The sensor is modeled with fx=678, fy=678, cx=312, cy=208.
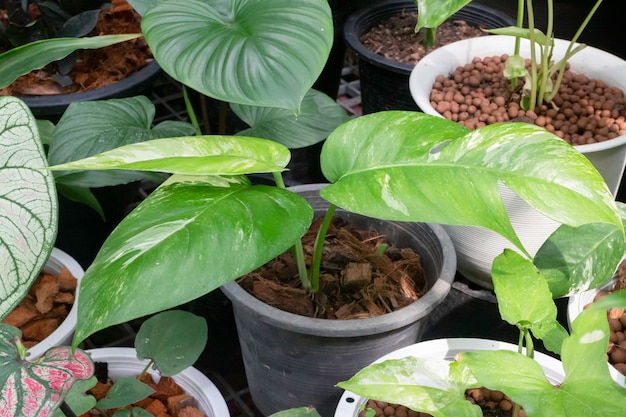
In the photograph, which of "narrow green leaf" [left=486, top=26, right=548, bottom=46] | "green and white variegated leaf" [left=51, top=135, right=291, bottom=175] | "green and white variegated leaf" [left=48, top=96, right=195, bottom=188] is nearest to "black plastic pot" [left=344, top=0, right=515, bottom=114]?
"narrow green leaf" [left=486, top=26, right=548, bottom=46]

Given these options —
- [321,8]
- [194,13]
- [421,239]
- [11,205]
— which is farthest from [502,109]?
[11,205]

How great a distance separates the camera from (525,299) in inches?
28.0

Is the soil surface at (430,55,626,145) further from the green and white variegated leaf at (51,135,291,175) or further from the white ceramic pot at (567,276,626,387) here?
the green and white variegated leaf at (51,135,291,175)

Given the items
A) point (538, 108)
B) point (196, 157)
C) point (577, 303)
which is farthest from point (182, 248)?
point (538, 108)

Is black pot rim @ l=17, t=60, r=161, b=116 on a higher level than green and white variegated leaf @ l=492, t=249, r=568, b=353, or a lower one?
lower

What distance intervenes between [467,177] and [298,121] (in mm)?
493

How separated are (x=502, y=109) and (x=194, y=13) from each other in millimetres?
616

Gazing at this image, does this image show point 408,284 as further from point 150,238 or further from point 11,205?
point 11,205

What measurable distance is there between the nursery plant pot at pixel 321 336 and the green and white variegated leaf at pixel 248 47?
297 mm

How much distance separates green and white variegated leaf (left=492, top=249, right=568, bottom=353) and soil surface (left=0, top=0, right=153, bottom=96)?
1027 mm

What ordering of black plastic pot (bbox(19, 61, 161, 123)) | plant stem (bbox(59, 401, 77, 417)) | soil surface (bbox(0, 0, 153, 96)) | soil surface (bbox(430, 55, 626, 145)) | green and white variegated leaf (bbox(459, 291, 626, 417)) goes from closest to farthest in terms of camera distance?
green and white variegated leaf (bbox(459, 291, 626, 417)) < plant stem (bbox(59, 401, 77, 417)) < soil surface (bbox(430, 55, 626, 145)) < black plastic pot (bbox(19, 61, 161, 123)) < soil surface (bbox(0, 0, 153, 96))

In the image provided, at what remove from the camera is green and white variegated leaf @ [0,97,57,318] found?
667 mm

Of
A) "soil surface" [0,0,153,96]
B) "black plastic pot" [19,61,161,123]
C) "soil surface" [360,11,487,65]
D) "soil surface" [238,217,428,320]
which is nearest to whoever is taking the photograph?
"soil surface" [238,217,428,320]

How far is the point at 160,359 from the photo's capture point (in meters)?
0.96
